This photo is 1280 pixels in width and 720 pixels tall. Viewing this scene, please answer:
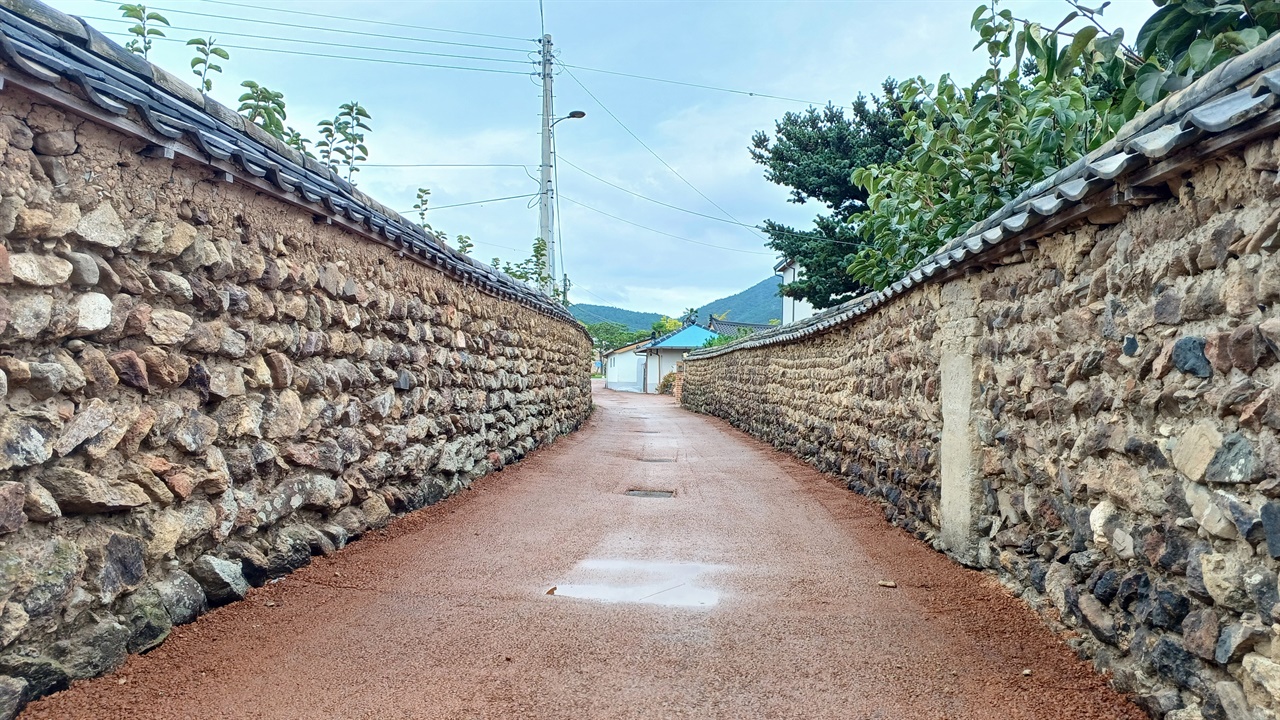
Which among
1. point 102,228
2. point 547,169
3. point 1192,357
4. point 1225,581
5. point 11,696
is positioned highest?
point 547,169

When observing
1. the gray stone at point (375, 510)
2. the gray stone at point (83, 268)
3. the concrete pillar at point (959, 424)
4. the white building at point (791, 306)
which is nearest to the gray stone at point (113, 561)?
→ the gray stone at point (83, 268)

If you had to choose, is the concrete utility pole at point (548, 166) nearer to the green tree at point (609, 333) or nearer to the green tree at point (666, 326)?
the green tree at point (666, 326)

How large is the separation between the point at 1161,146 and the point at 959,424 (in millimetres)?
2565

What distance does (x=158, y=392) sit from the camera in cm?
302

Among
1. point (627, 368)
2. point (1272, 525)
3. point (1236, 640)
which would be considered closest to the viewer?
point (1272, 525)

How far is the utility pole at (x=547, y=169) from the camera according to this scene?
56.5ft

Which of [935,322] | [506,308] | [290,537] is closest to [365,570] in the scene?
[290,537]

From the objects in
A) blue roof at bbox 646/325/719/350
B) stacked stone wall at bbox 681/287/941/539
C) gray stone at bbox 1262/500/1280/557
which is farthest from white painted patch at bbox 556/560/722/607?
blue roof at bbox 646/325/719/350

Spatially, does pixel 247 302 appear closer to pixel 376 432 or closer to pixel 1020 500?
pixel 376 432

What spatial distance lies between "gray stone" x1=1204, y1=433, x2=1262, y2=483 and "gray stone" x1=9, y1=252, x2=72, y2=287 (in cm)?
362

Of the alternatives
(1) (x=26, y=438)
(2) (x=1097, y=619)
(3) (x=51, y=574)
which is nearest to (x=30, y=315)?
(1) (x=26, y=438)

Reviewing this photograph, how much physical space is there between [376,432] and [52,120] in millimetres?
2872

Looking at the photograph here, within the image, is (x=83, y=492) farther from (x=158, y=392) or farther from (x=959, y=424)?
(x=959, y=424)

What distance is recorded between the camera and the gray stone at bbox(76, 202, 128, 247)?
263cm
